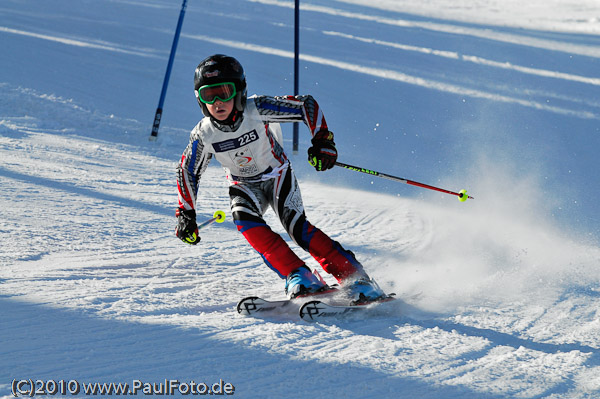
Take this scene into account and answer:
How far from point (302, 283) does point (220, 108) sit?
1241mm

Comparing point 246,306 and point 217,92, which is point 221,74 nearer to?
point 217,92

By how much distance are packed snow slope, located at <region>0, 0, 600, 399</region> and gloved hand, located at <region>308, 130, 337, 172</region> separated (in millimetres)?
977

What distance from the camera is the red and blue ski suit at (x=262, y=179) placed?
4.19 m

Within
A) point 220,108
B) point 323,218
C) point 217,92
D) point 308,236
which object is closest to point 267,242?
point 308,236

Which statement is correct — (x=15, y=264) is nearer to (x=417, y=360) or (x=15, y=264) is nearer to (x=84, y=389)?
(x=84, y=389)

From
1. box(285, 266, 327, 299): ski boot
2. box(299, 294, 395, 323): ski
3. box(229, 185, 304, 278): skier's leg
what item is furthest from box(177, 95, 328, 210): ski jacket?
box(299, 294, 395, 323): ski

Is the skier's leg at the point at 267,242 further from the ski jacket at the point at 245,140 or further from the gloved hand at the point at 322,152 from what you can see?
the gloved hand at the point at 322,152

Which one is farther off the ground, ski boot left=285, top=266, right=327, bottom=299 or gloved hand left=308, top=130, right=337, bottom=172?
gloved hand left=308, top=130, right=337, bottom=172

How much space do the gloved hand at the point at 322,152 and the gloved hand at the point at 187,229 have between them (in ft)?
2.90

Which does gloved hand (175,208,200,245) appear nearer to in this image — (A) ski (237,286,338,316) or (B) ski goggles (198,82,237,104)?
(A) ski (237,286,338,316)

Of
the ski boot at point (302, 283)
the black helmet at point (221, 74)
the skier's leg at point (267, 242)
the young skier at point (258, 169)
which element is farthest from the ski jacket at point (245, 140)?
the ski boot at point (302, 283)

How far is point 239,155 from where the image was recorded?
4293 mm

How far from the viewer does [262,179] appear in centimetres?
442

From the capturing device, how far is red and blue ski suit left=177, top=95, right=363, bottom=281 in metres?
4.19
